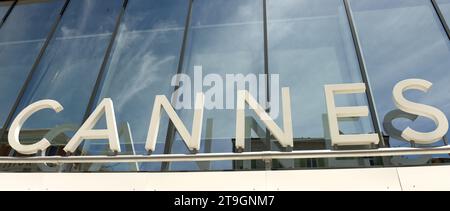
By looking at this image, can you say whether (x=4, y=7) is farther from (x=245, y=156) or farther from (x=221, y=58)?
(x=245, y=156)

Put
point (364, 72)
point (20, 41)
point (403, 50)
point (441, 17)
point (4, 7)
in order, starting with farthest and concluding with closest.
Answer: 1. point (4, 7)
2. point (20, 41)
3. point (441, 17)
4. point (403, 50)
5. point (364, 72)

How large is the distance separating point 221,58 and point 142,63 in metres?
1.58

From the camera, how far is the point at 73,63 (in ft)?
25.0

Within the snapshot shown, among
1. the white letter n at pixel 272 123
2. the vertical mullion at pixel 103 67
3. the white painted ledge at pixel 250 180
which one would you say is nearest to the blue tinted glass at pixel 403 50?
the white painted ledge at pixel 250 180

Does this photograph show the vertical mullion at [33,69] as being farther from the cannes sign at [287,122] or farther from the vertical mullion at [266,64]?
the vertical mullion at [266,64]

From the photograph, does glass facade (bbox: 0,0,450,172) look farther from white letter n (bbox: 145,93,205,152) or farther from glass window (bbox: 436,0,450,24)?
white letter n (bbox: 145,93,205,152)

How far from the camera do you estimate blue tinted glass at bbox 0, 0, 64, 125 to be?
7.44 metres

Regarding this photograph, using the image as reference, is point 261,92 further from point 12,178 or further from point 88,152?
point 12,178

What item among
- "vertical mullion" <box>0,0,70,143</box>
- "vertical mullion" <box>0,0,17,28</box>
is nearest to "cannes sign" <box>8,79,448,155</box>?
"vertical mullion" <box>0,0,70,143</box>

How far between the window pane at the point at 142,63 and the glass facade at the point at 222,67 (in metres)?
0.02

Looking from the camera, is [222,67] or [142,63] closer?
[222,67]

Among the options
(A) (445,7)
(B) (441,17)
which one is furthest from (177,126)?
(A) (445,7)
